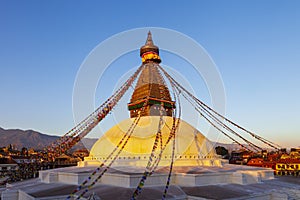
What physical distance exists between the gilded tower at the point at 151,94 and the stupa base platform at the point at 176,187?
224 inches

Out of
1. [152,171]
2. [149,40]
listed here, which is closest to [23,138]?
[149,40]

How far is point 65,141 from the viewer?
13078mm

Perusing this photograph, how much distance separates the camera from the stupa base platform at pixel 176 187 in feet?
31.7

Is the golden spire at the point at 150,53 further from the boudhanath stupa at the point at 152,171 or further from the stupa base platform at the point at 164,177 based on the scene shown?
the stupa base platform at the point at 164,177

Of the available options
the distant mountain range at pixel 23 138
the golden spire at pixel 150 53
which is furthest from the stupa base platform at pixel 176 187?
the distant mountain range at pixel 23 138

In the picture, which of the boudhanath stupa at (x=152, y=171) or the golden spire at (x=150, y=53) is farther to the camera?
the golden spire at (x=150, y=53)

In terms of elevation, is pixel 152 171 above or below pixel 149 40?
below

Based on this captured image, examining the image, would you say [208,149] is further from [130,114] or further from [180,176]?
[130,114]

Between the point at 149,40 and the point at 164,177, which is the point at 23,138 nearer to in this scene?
the point at 149,40

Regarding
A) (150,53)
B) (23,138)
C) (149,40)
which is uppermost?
(149,40)

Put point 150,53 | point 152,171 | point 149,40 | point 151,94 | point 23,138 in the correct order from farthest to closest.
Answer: point 23,138
point 149,40
point 150,53
point 151,94
point 152,171

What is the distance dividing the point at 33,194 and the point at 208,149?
9.54 metres

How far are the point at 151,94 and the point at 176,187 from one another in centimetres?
808

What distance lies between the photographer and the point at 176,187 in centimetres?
1080
